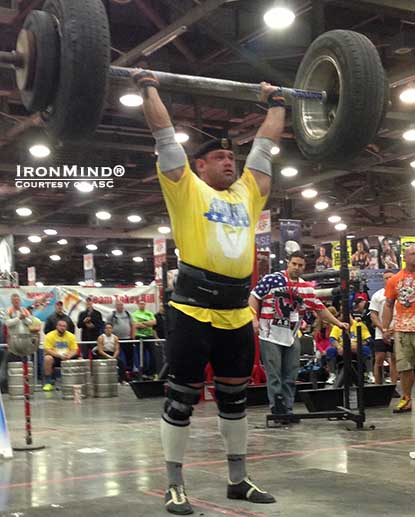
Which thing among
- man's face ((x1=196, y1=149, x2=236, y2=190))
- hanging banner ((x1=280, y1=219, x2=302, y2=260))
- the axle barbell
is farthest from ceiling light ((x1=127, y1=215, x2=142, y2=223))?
man's face ((x1=196, y1=149, x2=236, y2=190))

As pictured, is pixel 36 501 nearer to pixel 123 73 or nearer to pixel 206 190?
pixel 206 190

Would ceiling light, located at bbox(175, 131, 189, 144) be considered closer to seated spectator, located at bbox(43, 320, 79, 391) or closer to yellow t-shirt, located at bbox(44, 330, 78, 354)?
seated spectator, located at bbox(43, 320, 79, 391)

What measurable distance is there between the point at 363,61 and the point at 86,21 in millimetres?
1523

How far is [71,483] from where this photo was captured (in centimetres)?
418

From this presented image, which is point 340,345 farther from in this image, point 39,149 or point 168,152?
point 168,152

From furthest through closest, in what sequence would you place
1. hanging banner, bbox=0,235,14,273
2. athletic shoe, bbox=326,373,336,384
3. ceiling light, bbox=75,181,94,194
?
hanging banner, bbox=0,235,14,273, ceiling light, bbox=75,181,94,194, athletic shoe, bbox=326,373,336,384

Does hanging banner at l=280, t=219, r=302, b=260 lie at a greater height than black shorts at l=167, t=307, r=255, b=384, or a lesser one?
greater

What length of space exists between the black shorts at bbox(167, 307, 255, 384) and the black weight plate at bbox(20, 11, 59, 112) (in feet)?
4.05

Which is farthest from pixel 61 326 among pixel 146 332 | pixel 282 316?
pixel 282 316

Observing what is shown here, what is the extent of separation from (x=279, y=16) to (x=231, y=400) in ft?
16.2

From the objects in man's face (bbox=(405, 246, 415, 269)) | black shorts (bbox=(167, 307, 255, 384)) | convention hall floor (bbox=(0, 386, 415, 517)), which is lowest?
convention hall floor (bbox=(0, 386, 415, 517))

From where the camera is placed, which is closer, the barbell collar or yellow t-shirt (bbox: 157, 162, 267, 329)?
yellow t-shirt (bbox: 157, 162, 267, 329)

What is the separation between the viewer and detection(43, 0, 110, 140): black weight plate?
339cm

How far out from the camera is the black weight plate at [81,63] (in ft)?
11.1
